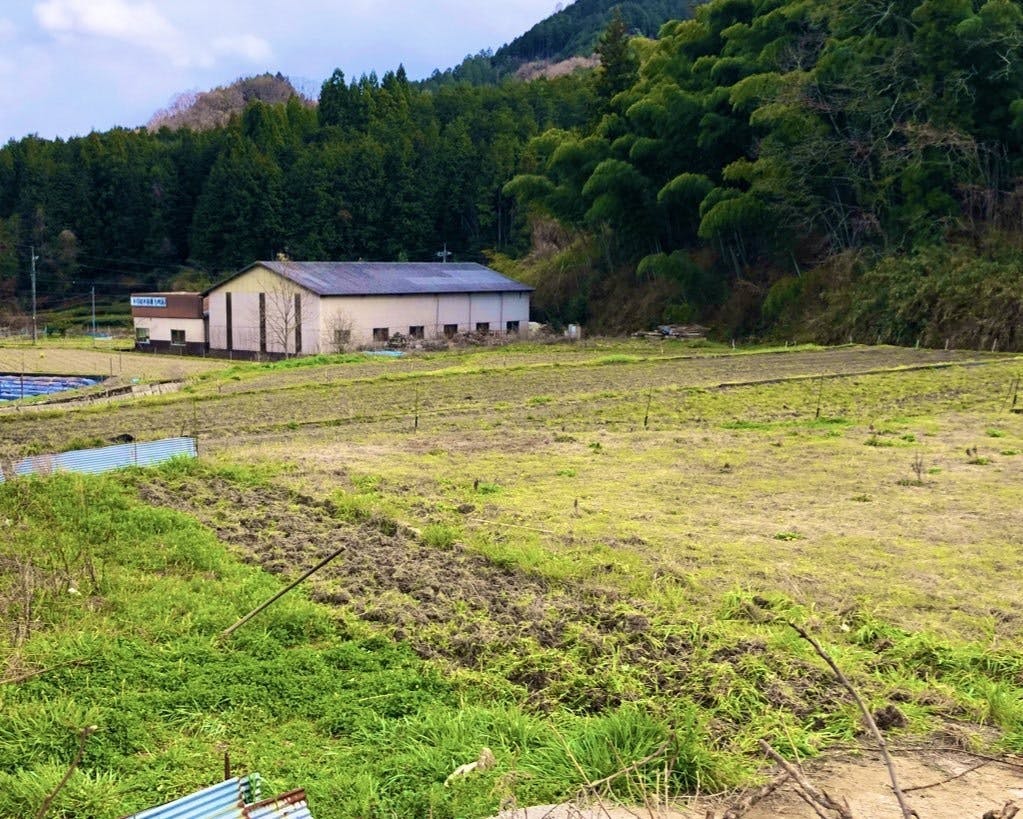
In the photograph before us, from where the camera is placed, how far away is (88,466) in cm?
861

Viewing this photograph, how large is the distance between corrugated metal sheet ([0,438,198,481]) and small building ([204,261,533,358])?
63.3 ft

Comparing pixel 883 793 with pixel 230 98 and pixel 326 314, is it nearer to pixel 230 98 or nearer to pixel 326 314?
pixel 326 314

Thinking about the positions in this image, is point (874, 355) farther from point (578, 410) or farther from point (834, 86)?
point (578, 410)

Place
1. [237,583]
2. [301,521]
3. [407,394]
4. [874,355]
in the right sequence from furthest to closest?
[874,355] < [407,394] < [301,521] < [237,583]

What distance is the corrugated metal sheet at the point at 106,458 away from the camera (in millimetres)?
8375

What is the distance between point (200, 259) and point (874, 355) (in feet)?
141

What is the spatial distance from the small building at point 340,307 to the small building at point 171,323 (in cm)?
49

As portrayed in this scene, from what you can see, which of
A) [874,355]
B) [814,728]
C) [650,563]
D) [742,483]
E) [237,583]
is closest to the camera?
[814,728]

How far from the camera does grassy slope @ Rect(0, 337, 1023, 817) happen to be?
3.50 m

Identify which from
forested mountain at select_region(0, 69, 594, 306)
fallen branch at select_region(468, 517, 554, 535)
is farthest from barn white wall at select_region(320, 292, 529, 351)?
fallen branch at select_region(468, 517, 554, 535)

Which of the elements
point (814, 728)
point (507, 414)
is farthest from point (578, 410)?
point (814, 728)

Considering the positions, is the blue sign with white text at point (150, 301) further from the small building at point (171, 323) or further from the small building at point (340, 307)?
the small building at point (340, 307)

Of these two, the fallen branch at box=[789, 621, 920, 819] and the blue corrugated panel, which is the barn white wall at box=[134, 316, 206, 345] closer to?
the blue corrugated panel

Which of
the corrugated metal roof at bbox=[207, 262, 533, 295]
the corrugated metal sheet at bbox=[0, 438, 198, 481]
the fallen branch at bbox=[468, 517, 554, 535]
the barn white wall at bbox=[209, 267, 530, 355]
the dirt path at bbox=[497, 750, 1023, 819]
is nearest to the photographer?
the dirt path at bbox=[497, 750, 1023, 819]
